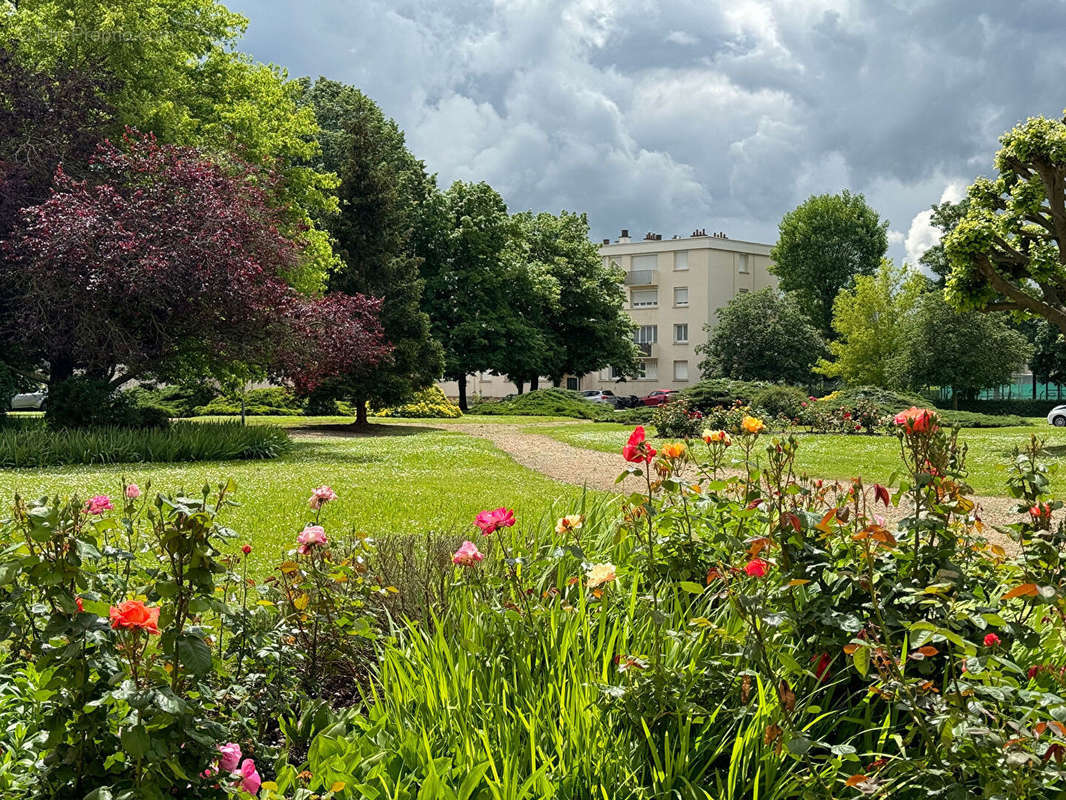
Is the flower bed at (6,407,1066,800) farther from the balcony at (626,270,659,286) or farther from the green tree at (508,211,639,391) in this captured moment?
the balcony at (626,270,659,286)

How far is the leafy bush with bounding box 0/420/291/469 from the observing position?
13.9 metres

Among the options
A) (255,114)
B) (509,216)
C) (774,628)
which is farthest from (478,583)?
(509,216)

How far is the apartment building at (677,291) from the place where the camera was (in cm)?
6488

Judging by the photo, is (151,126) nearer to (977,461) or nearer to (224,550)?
(224,550)

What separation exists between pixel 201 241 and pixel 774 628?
46.5 feet

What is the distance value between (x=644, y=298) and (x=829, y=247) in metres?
15.6

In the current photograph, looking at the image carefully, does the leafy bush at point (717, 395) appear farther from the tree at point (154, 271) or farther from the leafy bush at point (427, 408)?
the tree at point (154, 271)

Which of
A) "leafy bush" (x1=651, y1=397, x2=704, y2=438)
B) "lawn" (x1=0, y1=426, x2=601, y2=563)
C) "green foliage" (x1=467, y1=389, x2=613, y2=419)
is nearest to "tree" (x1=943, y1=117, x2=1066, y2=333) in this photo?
"leafy bush" (x1=651, y1=397, x2=704, y2=438)

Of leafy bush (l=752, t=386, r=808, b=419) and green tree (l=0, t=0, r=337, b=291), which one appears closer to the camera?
green tree (l=0, t=0, r=337, b=291)

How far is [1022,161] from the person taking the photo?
59.8 ft

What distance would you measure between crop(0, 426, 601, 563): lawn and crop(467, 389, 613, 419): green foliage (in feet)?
57.8

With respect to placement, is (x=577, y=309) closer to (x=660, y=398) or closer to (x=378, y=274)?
(x=660, y=398)

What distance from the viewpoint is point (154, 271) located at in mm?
14234

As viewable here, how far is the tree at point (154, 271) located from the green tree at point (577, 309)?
24800mm
